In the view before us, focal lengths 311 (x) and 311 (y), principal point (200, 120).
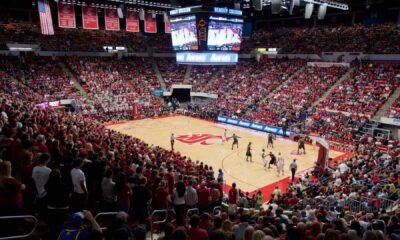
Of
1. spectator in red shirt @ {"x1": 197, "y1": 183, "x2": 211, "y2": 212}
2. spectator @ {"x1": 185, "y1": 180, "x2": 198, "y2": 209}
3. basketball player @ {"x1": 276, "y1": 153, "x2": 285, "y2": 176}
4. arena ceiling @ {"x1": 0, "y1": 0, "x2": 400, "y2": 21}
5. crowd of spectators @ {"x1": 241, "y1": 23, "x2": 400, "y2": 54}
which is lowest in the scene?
basketball player @ {"x1": 276, "y1": 153, "x2": 285, "y2": 176}

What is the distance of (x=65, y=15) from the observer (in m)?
24.6

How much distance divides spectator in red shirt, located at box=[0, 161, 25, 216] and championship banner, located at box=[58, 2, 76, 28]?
2276 centimetres

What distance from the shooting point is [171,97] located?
46.3 meters

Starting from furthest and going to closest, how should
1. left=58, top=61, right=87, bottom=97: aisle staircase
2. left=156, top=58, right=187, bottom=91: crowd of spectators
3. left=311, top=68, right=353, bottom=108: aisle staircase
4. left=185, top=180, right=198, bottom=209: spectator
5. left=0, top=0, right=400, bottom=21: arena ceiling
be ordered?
1. left=156, top=58, right=187, bottom=91: crowd of spectators
2. left=58, top=61, right=87, bottom=97: aisle staircase
3. left=311, top=68, right=353, bottom=108: aisle staircase
4. left=0, top=0, right=400, bottom=21: arena ceiling
5. left=185, top=180, right=198, bottom=209: spectator

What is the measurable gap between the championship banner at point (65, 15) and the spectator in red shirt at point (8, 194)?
22.8 meters

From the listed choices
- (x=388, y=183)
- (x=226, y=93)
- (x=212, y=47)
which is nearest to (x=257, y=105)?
(x=226, y=93)

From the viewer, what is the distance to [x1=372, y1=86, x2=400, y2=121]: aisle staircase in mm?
27011

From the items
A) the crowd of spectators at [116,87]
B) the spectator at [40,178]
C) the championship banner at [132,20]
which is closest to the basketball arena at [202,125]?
the spectator at [40,178]

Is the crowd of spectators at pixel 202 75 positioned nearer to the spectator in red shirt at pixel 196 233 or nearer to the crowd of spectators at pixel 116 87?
the crowd of spectators at pixel 116 87

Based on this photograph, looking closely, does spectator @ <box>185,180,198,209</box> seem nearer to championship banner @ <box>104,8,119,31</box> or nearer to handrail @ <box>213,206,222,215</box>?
handrail @ <box>213,206,222,215</box>

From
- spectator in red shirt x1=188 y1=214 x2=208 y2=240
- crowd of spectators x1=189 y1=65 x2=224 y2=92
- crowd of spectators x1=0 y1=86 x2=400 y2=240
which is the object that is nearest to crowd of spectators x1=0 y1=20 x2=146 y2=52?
crowd of spectators x1=189 y1=65 x2=224 y2=92

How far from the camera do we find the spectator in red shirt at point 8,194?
463 centimetres

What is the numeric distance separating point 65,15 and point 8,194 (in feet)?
76.7

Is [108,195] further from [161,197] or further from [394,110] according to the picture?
[394,110]
